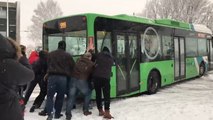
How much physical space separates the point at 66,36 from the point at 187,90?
5.34 metres

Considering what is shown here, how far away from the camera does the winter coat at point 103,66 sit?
7453mm

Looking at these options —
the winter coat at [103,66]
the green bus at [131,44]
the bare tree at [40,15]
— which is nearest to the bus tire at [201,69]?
the green bus at [131,44]

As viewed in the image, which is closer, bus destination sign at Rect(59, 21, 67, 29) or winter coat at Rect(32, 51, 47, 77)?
winter coat at Rect(32, 51, 47, 77)

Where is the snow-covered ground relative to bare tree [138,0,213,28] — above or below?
below

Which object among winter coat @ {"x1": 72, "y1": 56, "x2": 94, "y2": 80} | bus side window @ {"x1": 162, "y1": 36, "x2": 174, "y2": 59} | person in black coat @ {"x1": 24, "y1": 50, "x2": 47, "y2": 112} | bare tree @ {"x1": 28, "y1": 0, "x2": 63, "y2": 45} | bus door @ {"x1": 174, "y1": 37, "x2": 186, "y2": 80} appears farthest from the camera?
bare tree @ {"x1": 28, "y1": 0, "x2": 63, "y2": 45}

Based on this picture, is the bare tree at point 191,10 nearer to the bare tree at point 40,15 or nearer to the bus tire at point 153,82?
the bare tree at point 40,15

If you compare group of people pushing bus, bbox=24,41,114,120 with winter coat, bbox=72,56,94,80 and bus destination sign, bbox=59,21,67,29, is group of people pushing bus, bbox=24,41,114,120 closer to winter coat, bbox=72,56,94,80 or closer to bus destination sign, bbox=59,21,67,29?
winter coat, bbox=72,56,94,80

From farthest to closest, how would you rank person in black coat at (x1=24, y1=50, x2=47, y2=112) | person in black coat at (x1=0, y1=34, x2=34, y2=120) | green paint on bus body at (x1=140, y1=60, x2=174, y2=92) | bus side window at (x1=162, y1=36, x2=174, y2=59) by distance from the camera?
1. bus side window at (x1=162, y1=36, x2=174, y2=59)
2. green paint on bus body at (x1=140, y1=60, x2=174, y2=92)
3. person in black coat at (x1=24, y1=50, x2=47, y2=112)
4. person in black coat at (x1=0, y1=34, x2=34, y2=120)

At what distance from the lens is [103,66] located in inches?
295

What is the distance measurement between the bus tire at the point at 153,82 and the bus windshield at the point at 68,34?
10.7 feet

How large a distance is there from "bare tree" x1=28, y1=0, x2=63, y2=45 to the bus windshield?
138 ft

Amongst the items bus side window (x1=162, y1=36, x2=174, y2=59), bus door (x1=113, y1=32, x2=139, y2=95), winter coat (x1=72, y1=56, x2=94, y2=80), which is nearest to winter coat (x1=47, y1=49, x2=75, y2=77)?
winter coat (x1=72, y1=56, x2=94, y2=80)

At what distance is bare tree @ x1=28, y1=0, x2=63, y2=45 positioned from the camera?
5113 cm

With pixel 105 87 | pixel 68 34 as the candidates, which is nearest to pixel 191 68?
pixel 68 34
